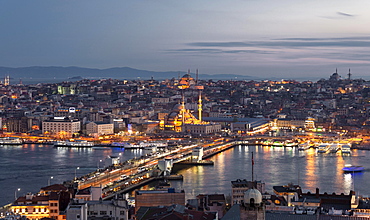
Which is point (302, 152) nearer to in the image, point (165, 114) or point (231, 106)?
point (165, 114)

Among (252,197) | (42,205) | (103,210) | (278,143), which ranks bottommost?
(278,143)

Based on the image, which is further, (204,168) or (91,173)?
(204,168)

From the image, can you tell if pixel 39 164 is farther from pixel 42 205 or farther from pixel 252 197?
pixel 252 197

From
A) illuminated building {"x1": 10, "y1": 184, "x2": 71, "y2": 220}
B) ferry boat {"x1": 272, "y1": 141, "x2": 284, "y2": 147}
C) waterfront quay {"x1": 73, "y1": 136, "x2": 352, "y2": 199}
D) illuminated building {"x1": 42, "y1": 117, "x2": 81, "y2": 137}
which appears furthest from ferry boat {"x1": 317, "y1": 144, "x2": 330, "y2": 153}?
illuminated building {"x1": 10, "y1": 184, "x2": 71, "y2": 220}

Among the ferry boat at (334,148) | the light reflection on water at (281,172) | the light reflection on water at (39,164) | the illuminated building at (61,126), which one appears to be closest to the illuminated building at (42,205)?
the light reflection on water at (39,164)

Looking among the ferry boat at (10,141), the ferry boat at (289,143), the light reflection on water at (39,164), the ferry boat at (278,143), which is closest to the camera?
the light reflection on water at (39,164)

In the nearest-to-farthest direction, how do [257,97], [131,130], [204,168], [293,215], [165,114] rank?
[293,215] < [204,168] < [131,130] < [165,114] < [257,97]

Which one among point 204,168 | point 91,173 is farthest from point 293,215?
point 204,168

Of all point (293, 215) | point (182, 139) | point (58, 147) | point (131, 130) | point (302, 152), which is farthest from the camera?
point (131, 130)

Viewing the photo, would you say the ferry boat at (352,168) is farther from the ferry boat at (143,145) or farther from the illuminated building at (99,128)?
the illuminated building at (99,128)

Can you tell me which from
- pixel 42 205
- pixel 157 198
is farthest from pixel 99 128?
pixel 42 205

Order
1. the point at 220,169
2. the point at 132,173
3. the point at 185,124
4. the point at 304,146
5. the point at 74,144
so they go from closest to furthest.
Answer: the point at 132,173, the point at 220,169, the point at 304,146, the point at 74,144, the point at 185,124
